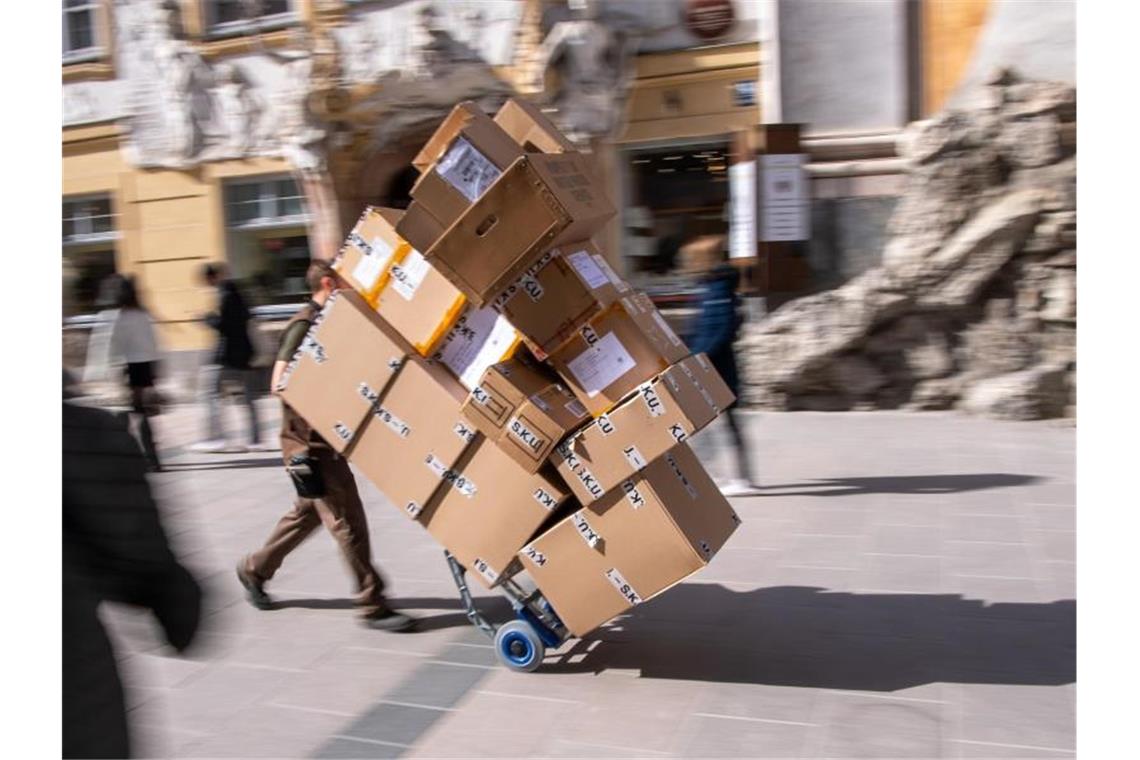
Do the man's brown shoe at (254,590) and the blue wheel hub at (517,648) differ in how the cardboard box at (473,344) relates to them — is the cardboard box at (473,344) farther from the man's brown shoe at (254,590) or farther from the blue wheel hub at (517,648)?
the man's brown shoe at (254,590)

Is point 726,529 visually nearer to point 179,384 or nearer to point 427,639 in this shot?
point 427,639

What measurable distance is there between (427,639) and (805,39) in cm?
860

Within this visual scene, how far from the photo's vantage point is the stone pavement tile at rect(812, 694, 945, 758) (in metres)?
3.98

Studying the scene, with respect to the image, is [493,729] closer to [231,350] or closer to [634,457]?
[634,457]

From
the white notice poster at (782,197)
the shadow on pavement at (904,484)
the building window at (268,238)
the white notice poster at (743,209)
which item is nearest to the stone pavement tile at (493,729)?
the shadow on pavement at (904,484)

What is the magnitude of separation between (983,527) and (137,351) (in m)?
6.81

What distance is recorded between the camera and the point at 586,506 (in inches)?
174

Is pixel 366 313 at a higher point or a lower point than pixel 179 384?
higher

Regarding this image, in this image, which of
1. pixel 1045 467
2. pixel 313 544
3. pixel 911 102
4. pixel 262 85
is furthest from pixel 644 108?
pixel 313 544

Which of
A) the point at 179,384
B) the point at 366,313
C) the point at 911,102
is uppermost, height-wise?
the point at 911,102

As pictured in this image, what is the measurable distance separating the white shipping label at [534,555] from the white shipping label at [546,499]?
0.63 ft

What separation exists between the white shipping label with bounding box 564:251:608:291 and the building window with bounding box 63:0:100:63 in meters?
13.1

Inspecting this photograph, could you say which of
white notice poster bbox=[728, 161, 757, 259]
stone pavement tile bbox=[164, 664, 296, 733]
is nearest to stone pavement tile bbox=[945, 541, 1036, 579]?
stone pavement tile bbox=[164, 664, 296, 733]

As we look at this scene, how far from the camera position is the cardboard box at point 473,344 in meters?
4.64
